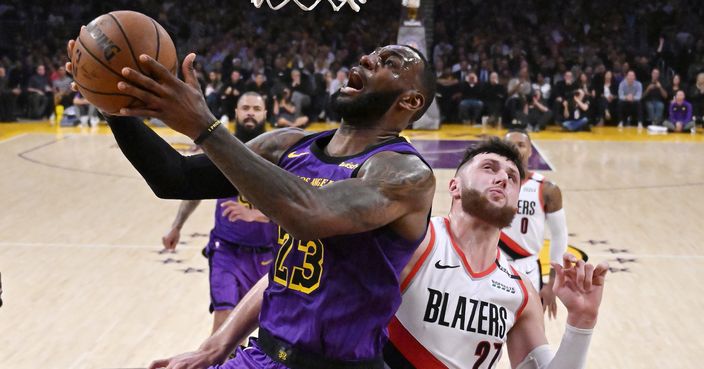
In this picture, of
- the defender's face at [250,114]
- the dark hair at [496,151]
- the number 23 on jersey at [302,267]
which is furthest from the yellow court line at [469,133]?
the number 23 on jersey at [302,267]

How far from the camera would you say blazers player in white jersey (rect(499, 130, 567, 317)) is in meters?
7.00

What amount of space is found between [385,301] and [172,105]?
1.13m

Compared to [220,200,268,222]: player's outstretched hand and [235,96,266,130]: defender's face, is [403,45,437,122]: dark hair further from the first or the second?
[235,96,266,130]: defender's face

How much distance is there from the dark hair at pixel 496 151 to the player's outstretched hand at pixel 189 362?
1.57 meters

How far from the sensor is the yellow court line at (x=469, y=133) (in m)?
19.7

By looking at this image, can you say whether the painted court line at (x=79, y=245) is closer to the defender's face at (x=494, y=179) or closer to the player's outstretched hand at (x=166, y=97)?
the defender's face at (x=494, y=179)

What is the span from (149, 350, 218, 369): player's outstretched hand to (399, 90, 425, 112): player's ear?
1.22 m

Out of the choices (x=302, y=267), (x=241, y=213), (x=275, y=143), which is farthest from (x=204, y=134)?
(x=241, y=213)

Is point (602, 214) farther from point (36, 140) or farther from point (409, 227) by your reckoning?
point (36, 140)

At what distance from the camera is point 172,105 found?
2527 mm

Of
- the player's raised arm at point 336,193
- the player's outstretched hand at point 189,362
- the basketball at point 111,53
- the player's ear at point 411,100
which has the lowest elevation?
the player's outstretched hand at point 189,362

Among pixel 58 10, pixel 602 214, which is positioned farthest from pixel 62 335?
pixel 58 10

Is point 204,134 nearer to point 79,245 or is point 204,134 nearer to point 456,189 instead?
point 456,189

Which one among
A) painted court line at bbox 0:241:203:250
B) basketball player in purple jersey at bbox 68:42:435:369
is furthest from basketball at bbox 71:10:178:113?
painted court line at bbox 0:241:203:250
